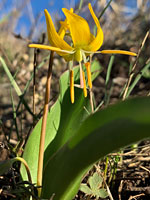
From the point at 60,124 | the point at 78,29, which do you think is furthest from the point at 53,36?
the point at 60,124

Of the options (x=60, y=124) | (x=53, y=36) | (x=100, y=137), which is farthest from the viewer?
(x=60, y=124)

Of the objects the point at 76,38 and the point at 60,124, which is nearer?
the point at 76,38

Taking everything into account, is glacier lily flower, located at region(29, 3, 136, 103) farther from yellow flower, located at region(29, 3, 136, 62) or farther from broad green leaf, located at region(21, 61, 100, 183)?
broad green leaf, located at region(21, 61, 100, 183)

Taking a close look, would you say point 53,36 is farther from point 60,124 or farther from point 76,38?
point 60,124

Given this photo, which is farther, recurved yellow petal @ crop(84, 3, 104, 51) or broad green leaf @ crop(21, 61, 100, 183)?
broad green leaf @ crop(21, 61, 100, 183)

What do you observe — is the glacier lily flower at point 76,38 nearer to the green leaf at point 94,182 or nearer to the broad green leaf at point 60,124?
the broad green leaf at point 60,124

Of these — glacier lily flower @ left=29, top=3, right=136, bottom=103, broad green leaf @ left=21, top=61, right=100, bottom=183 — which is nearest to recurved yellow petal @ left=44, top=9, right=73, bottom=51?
glacier lily flower @ left=29, top=3, right=136, bottom=103
